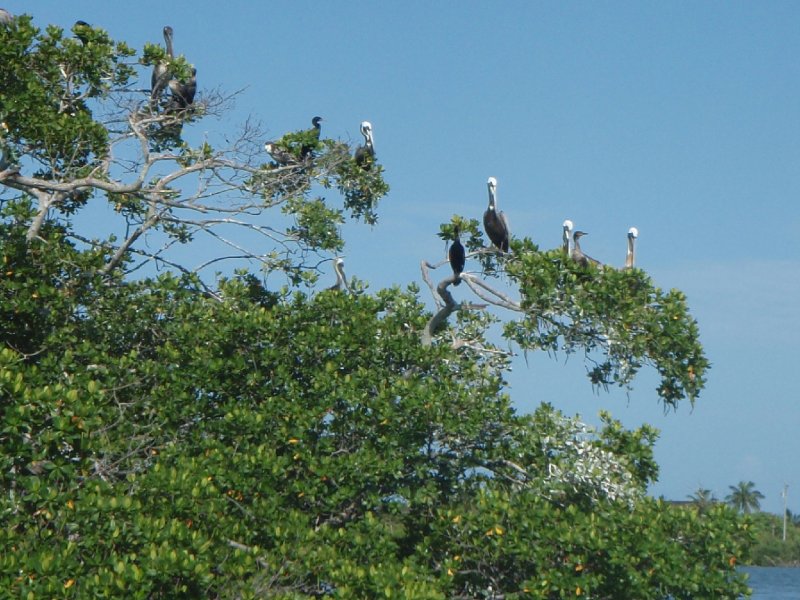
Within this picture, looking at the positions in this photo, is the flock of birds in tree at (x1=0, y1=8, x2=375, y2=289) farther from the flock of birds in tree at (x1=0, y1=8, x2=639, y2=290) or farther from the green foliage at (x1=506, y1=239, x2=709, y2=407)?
the green foliage at (x1=506, y1=239, x2=709, y2=407)

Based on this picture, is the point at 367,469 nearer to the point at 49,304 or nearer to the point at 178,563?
the point at 178,563

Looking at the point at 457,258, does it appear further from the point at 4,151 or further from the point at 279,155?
the point at 4,151

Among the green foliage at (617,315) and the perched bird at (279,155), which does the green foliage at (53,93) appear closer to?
the perched bird at (279,155)

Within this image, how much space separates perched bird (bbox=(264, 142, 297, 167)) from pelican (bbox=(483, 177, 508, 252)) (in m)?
1.85

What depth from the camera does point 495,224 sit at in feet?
33.5

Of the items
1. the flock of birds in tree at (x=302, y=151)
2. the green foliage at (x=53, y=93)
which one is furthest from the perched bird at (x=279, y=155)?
the green foliage at (x=53, y=93)

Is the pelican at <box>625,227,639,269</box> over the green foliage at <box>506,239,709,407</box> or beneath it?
over

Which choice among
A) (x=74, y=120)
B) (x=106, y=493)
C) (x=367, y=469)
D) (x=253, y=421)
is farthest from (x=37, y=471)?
(x=74, y=120)

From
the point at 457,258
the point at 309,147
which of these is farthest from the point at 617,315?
the point at 309,147

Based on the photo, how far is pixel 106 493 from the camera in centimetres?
643

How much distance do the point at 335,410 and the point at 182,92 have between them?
386 centimetres

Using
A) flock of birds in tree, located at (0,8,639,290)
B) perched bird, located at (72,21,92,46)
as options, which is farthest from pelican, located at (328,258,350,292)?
perched bird, located at (72,21,92,46)

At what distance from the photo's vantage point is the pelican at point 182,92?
1022cm

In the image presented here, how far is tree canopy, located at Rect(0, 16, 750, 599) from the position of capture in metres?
7.20
